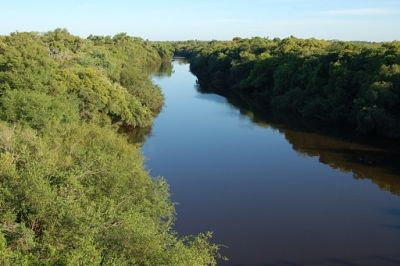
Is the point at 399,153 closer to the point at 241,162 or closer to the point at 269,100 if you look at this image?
the point at 241,162

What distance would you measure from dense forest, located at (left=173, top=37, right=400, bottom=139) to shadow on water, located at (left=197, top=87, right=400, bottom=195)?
2.66m

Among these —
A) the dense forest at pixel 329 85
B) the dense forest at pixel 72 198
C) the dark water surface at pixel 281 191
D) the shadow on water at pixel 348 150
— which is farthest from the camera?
the dense forest at pixel 329 85

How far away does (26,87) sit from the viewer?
125 ft

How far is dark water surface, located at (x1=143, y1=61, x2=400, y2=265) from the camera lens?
82.9 ft

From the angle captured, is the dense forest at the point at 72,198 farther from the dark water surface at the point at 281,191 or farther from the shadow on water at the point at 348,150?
the shadow on water at the point at 348,150

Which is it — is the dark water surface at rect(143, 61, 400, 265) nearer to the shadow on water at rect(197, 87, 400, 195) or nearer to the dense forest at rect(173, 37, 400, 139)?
the shadow on water at rect(197, 87, 400, 195)

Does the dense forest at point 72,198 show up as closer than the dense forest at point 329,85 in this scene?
Yes

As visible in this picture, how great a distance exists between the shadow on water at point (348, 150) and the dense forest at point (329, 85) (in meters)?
2.66

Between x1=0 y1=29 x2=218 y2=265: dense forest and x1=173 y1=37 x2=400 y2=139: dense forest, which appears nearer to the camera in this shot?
x1=0 y1=29 x2=218 y2=265: dense forest

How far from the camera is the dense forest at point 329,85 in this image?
4972cm

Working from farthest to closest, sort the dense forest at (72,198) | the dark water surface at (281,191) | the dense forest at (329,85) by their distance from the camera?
the dense forest at (329,85) < the dark water surface at (281,191) < the dense forest at (72,198)

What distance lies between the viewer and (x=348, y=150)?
45.9m

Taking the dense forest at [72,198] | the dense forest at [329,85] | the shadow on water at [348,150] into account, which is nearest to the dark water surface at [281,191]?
the shadow on water at [348,150]

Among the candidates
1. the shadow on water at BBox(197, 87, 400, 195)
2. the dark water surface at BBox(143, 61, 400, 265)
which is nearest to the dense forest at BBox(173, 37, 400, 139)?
the shadow on water at BBox(197, 87, 400, 195)
